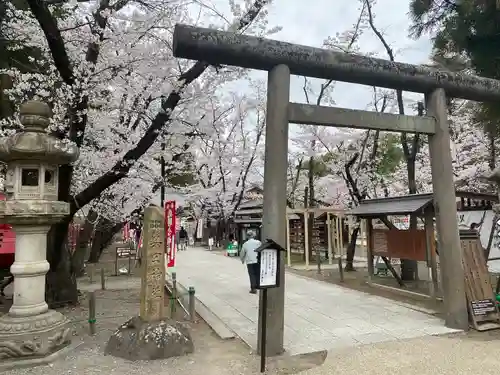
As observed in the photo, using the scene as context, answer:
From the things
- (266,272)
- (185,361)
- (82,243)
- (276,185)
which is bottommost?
(185,361)

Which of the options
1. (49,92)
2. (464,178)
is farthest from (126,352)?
(464,178)

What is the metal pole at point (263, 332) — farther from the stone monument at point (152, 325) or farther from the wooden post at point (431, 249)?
the wooden post at point (431, 249)

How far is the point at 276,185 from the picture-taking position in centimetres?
573

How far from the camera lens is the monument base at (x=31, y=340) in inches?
206

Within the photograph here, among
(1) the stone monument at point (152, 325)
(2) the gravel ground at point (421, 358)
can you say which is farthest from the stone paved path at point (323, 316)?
(1) the stone monument at point (152, 325)

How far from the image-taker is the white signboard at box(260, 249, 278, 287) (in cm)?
501

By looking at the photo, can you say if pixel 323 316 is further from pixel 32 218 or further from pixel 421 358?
pixel 32 218

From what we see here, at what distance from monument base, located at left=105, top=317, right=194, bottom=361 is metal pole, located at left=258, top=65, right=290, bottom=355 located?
114cm

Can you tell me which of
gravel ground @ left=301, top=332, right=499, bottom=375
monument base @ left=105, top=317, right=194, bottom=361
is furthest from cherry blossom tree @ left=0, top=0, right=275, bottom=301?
gravel ground @ left=301, top=332, right=499, bottom=375

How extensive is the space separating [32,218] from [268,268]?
3534 millimetres

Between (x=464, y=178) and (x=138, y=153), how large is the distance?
13.3 metres

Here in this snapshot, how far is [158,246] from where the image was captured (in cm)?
601

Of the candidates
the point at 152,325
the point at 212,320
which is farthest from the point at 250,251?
the point at 152,325

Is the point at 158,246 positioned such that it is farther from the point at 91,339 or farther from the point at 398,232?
the point at 398,232
